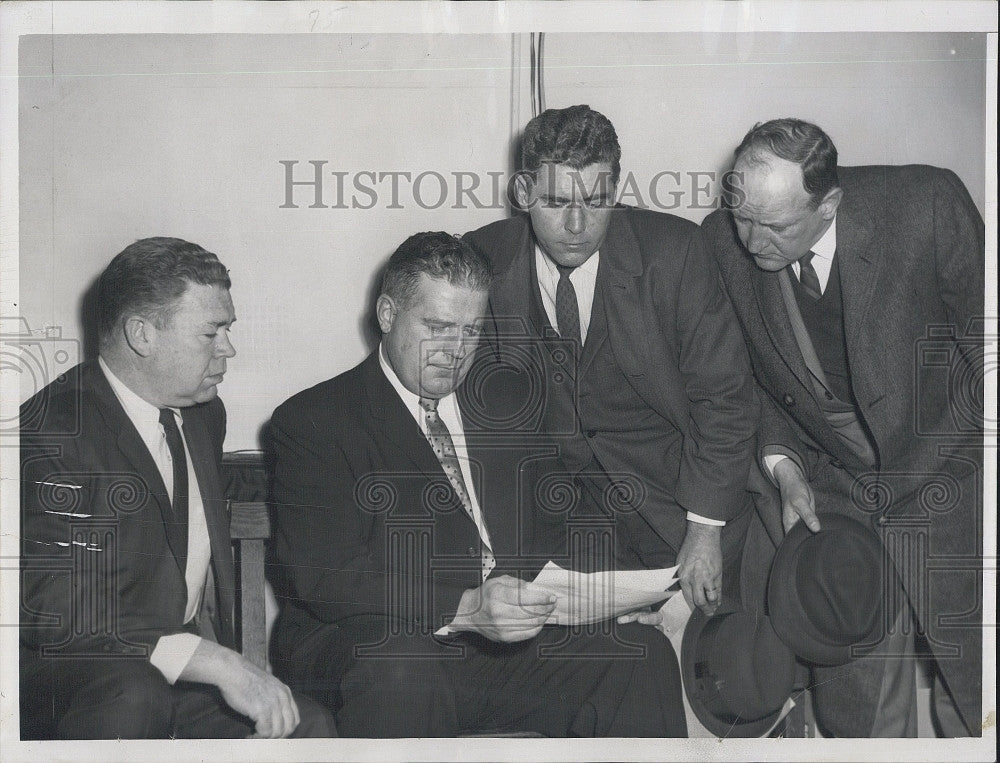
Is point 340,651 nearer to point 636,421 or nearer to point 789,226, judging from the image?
point 636,421

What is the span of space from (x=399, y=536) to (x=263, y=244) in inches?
37.4

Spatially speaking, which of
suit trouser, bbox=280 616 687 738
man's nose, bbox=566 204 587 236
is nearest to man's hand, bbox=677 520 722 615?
suit trouser, bbox=280 616 687 738

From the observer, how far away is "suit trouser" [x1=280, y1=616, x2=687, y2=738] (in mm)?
3148

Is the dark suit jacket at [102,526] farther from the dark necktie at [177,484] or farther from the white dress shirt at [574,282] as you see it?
the white dress shirt at [574,282]

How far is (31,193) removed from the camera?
319 cm

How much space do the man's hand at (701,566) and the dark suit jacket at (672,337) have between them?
4 centimetres

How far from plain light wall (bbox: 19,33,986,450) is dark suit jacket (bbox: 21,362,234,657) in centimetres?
18

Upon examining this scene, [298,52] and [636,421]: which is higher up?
[298,52]

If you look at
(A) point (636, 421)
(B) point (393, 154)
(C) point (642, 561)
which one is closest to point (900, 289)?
(A) point (636, 421)

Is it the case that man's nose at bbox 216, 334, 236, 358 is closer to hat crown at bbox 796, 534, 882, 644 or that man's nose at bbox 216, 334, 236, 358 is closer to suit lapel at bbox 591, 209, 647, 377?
suit lapel at bbox 591, 209, 647, 377

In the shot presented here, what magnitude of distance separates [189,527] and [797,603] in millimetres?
1829

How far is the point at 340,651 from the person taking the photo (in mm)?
3145

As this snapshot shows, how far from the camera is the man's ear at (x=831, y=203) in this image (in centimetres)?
315

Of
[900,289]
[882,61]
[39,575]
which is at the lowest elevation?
[39,575]
